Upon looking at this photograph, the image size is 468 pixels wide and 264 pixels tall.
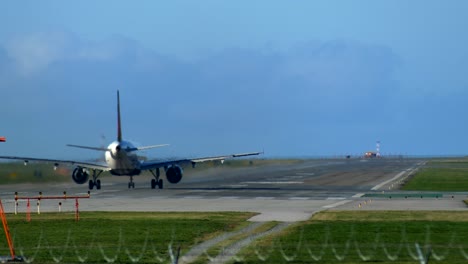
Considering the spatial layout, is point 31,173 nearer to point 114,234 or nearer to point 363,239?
point 114,234

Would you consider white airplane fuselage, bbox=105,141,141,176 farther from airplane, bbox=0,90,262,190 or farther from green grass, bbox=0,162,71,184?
green grass, bbox=0,162,71,184

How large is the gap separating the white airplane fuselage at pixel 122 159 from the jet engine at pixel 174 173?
3.50 meters

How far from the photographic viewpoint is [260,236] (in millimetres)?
30859

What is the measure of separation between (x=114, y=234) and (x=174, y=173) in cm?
4143

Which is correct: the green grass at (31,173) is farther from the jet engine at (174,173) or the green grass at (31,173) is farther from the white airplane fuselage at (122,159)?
the jet engine at (174,173)

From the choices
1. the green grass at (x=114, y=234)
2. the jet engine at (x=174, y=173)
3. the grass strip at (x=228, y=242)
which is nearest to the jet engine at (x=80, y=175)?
the jet engine at (x=174, y=173)

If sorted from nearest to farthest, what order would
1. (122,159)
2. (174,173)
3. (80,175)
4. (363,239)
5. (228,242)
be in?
(228,242)
(363,239)
(122,159)
(80,175)
(174,173)

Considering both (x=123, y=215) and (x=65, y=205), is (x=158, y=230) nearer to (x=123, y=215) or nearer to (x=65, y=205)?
(x=123, y=215)

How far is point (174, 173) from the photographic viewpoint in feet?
240

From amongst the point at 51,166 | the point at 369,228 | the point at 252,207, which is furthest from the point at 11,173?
the point at 369,228

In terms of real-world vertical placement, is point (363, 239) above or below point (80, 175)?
below

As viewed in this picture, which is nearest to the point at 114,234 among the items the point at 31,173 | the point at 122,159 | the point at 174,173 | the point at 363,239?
the point at 363,239

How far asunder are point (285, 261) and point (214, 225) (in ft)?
37.6

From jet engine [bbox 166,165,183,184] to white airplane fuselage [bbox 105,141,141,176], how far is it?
350 cm
